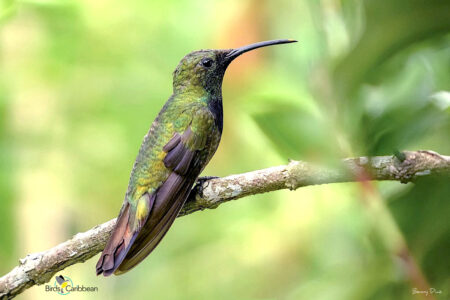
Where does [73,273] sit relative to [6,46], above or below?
below

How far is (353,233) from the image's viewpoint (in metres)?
2.03

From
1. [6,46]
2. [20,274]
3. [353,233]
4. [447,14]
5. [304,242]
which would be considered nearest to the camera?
Answer: [447,14]

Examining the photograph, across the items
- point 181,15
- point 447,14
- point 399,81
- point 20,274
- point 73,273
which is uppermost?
point 181,15

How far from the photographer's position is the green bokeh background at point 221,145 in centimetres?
89

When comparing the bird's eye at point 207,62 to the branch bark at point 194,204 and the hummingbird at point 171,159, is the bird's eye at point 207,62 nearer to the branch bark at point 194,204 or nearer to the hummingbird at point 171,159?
the hummingbird at point 171,159

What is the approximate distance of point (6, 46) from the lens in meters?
5.11

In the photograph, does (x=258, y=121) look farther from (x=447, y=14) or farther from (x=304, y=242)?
(x=304, y=242)

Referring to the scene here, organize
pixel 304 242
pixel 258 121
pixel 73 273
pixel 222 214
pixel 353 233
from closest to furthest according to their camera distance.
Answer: pixel 258 121, pixel 353 233, pixel 304 242, pixel 222 214, pixel 73 273

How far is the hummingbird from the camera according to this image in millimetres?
2496

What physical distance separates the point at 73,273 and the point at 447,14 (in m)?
4.43

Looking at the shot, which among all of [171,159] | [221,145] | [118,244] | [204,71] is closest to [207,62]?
[204,71]

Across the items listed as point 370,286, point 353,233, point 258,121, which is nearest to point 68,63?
point 353,233

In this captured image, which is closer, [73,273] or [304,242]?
[304,242]

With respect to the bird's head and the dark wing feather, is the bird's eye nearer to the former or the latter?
the bird's head
